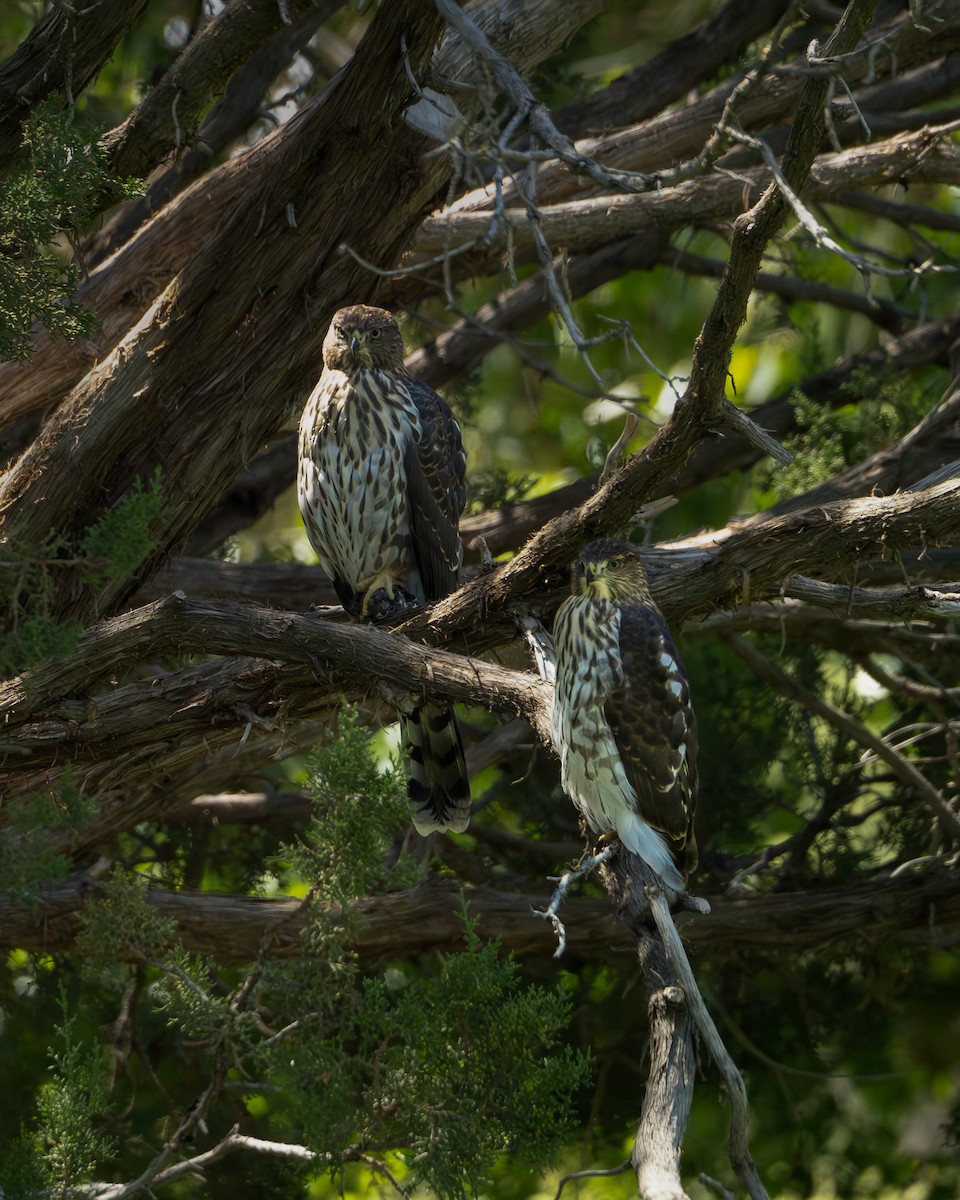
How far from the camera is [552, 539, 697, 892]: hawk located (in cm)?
352

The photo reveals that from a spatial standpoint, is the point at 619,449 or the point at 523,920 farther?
the point at 523,920

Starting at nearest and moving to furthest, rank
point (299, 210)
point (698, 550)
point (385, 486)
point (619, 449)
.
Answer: point (619, 449) < point (698, 550) < point (299, 210) < point (385, 486)

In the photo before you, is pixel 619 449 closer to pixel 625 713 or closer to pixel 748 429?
pixel 748 429

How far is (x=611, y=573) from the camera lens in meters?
3.56

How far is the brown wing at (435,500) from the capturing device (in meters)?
4.49

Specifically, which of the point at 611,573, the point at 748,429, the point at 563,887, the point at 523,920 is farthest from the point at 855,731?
the point at 563,887

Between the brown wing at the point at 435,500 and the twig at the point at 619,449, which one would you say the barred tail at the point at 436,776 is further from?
the twig at the point at 619,449

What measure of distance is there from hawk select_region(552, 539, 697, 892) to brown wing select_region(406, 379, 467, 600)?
0.94 m

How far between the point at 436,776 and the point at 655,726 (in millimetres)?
964

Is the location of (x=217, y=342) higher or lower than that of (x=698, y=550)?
higher

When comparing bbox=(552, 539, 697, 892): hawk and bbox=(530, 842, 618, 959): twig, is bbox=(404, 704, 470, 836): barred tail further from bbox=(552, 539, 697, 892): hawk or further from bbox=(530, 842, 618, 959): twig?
bbox=(530, 842, 618, 959): twig

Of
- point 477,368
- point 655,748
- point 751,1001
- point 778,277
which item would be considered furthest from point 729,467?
point 655,748

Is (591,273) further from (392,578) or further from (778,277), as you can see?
(392,578)

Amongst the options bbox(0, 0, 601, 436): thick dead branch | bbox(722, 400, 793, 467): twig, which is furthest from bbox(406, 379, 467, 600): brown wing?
bbox(722, 400, 793, 467): twig
